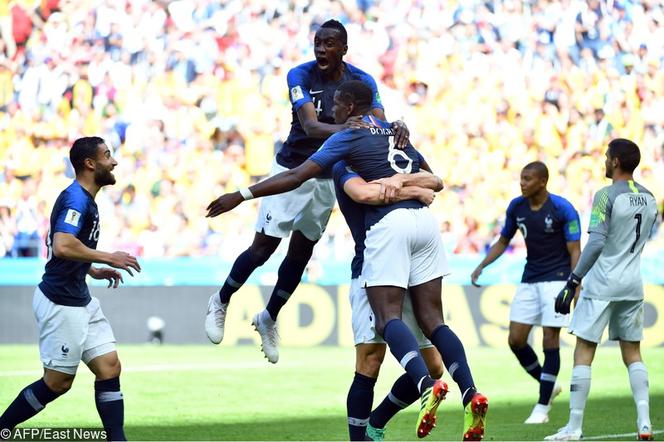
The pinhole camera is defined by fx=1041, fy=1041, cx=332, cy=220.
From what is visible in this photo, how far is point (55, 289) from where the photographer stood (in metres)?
6.97

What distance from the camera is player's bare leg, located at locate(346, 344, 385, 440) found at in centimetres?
679

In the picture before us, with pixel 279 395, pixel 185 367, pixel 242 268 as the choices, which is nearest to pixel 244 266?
pixel 242 268

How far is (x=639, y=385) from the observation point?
8.26 m

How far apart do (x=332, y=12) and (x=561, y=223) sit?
486 inches

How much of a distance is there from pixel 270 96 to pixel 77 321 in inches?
529

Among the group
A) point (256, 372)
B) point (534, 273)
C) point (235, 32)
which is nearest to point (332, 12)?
point (235, 32)

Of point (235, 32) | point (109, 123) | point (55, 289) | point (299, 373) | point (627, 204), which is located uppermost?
point (235, 32)

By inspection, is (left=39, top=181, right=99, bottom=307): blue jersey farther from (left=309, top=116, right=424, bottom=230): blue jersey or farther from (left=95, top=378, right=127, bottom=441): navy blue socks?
(left=309, top=116, right=424, bottom=230): blue jersey

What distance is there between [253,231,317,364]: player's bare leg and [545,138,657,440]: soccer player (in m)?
2.13

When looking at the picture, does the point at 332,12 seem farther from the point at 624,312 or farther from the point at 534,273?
the point at 624,312

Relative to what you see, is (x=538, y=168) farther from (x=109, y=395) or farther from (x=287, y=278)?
(x=109, y=395)

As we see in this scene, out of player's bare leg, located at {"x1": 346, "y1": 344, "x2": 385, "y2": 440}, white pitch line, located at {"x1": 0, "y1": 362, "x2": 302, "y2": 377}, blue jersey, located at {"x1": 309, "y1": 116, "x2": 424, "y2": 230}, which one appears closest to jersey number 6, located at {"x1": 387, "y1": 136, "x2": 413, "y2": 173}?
blue jersey, located at {"x1": 309, "y1": 116, "x2": 424, "y2": 230}

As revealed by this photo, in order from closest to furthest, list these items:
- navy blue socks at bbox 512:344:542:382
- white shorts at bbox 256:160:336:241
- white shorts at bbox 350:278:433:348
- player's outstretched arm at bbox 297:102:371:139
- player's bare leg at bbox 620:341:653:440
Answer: white shorts at bbox 350:278:433:348 < player's outstretched arm at bbox 297:102:371:139 < player's bare leg at bbox 620:341:653:440 < white shorts at bbox 256:160:336:241 < navy blue socks at bbox 512:344:542:382

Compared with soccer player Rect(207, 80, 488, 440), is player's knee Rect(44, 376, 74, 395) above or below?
below
